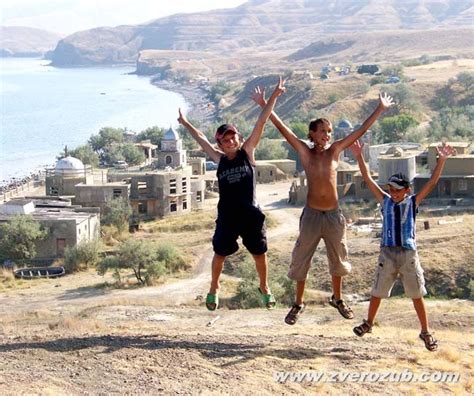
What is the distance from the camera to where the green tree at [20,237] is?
3058 centimetres

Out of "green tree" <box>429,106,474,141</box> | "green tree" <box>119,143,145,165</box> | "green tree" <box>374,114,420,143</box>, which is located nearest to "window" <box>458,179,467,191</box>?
"green tree" <box>429,106,474,141</box>

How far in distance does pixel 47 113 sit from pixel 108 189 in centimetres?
6772

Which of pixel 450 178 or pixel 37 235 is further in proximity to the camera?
pixel 450 178

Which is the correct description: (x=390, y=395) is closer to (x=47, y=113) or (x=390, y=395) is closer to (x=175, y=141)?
(x=175, y=141)

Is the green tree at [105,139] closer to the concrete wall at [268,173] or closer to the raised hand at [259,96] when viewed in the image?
the concrete wall at [268,173]

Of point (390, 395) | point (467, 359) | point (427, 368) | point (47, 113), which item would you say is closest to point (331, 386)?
point (390, 395)

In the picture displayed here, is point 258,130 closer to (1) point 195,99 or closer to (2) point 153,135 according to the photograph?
(2) point 153,135

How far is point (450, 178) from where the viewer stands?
117 feet

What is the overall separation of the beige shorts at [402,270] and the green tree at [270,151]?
42.1 metres

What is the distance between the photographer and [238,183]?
9.16 meters

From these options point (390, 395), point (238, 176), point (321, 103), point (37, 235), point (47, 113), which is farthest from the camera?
point (47, 113)

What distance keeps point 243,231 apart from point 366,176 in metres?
1.35

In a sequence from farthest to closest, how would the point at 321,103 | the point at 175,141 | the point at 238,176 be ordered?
the point at 321,103 < the point at 175,141 < the point at 238,176

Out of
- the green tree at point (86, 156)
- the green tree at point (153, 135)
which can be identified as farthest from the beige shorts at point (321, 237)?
the green tree at point (153, 135)
